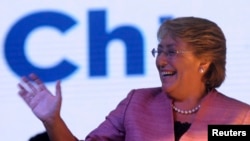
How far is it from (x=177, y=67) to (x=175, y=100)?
0.10 meters

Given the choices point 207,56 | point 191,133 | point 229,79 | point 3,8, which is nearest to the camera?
point 191,133

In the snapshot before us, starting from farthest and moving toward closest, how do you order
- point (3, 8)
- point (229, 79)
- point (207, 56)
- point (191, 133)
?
point (3, 8) < point (229, 79) < point (207, 56) < point (191, 133)

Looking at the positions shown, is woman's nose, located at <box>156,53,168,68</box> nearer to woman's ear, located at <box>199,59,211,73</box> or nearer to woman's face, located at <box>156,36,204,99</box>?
woman's face, located at <box>156,36,204,99</box>

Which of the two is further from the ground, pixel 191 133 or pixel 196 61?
pixel 196 61

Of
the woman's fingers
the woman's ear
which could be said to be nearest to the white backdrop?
the woman's ear

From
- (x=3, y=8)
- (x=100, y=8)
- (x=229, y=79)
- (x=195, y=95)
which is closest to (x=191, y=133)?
(x=195, y=95)

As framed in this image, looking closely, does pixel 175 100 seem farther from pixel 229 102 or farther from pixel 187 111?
pixel 229 102

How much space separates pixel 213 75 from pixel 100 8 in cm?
90

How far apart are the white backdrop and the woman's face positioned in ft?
2.40

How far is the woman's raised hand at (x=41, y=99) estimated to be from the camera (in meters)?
1.67

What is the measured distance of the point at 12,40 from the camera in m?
2.67

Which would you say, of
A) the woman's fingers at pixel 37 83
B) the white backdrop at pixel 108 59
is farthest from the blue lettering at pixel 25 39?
the woman's fingers at pixel 37 83

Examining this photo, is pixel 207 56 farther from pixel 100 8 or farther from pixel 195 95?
pixel 100 8

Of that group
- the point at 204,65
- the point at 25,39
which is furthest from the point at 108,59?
the point at 204,65
